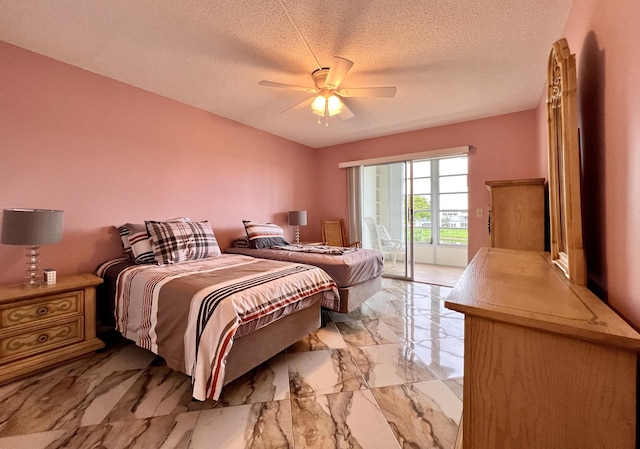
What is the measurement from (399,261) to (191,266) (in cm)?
358

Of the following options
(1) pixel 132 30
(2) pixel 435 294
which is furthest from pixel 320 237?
(1) pixel 132 30

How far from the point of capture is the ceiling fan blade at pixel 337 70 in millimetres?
1956

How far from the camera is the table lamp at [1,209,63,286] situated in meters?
1.83

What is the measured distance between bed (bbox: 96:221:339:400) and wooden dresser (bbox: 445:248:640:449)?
3.99 feet

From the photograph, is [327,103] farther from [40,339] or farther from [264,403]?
[40,339]

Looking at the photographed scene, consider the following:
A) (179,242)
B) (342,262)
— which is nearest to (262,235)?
(179,242)

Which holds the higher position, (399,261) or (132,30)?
(132,30)

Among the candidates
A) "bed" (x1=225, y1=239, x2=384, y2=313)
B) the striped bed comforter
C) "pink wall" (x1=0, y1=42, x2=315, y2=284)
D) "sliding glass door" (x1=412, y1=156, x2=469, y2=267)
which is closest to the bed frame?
the striped bed comforter

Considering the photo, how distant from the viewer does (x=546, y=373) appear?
65 cm

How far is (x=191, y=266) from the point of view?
2.33 m

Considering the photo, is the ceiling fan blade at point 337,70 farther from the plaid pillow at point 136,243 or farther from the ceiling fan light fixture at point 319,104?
the plaid pillow at point 136,243


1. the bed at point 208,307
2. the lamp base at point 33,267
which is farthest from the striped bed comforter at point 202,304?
the lamp base at point 33,267

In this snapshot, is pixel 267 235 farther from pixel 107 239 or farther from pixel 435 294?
pixel 435 294

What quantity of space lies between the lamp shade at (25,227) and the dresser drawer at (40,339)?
25.6 inches
